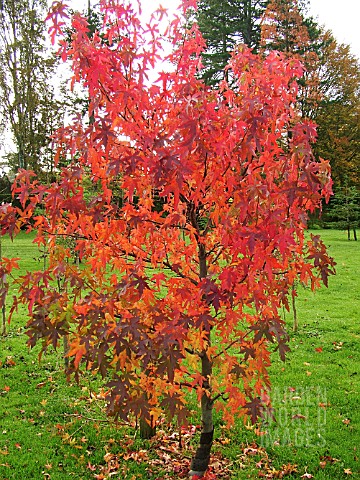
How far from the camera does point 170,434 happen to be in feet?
A: 14.3

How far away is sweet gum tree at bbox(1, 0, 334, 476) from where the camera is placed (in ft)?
7.52

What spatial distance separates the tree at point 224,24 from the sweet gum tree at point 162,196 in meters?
20.2

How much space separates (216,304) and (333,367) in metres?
4.08

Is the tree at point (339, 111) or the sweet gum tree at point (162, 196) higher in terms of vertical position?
the tree at point (339, 111)

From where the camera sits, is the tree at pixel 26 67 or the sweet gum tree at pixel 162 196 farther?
the tree at pixel 26 67

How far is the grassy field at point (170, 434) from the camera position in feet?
12.2

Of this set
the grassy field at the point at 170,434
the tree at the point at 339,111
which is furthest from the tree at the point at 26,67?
the tree at the point at 339,111

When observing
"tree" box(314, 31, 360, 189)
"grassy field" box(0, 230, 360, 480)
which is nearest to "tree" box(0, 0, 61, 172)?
"grassy field" box(0, 230, 360, 480)

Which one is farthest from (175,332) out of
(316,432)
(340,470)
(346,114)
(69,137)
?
(346,114)

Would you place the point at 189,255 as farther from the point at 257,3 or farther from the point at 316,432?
the point at 257,3

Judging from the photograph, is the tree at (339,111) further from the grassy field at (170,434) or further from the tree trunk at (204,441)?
the tree trunk at (204,441)

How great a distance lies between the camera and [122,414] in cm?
244

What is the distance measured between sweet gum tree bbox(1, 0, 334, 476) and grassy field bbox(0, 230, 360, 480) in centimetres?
115

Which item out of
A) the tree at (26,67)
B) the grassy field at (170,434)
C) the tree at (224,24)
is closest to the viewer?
the grassy field at (170,434)
